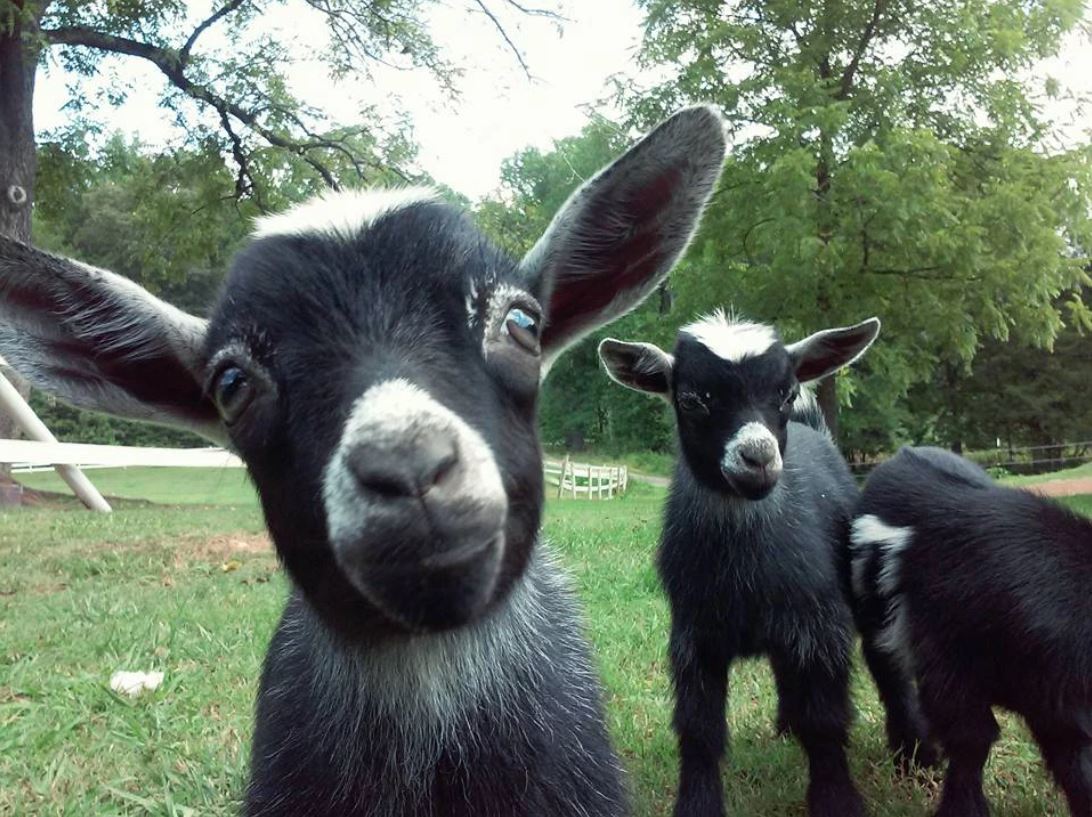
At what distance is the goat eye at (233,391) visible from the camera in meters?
1.87

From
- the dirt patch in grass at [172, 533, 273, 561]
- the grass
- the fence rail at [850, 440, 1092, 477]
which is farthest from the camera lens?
the fence rail at [850, 440, 1092, 477]

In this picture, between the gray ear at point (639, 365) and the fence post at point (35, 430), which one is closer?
the gray ear at point (639, 365)

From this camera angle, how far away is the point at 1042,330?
13.4 metres

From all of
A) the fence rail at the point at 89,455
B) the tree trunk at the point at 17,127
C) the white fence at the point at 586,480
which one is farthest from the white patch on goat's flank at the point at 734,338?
the white fence at the point at 586,480

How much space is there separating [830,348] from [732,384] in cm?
83

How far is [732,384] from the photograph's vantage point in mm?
3832

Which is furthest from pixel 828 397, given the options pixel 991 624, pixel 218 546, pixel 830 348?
pixel 991 624

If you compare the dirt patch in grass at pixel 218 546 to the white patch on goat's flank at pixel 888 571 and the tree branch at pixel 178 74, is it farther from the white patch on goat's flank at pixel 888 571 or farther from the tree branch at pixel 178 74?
the white patch on goat's flank at pixel 888 571

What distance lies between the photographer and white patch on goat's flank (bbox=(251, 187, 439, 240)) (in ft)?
6.55

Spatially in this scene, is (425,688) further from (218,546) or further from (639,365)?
(218,546)

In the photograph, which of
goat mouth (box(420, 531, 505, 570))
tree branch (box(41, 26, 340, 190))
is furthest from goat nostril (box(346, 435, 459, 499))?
tree branch (box(41, 26, 340, 190))

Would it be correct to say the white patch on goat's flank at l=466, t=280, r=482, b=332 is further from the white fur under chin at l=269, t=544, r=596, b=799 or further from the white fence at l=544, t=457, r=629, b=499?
the white fence at l=544, t=457, r=629, b=499

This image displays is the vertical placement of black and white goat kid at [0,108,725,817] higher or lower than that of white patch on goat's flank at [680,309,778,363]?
lower

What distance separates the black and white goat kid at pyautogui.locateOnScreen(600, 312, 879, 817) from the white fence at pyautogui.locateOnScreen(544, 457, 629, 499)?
20.2 m
